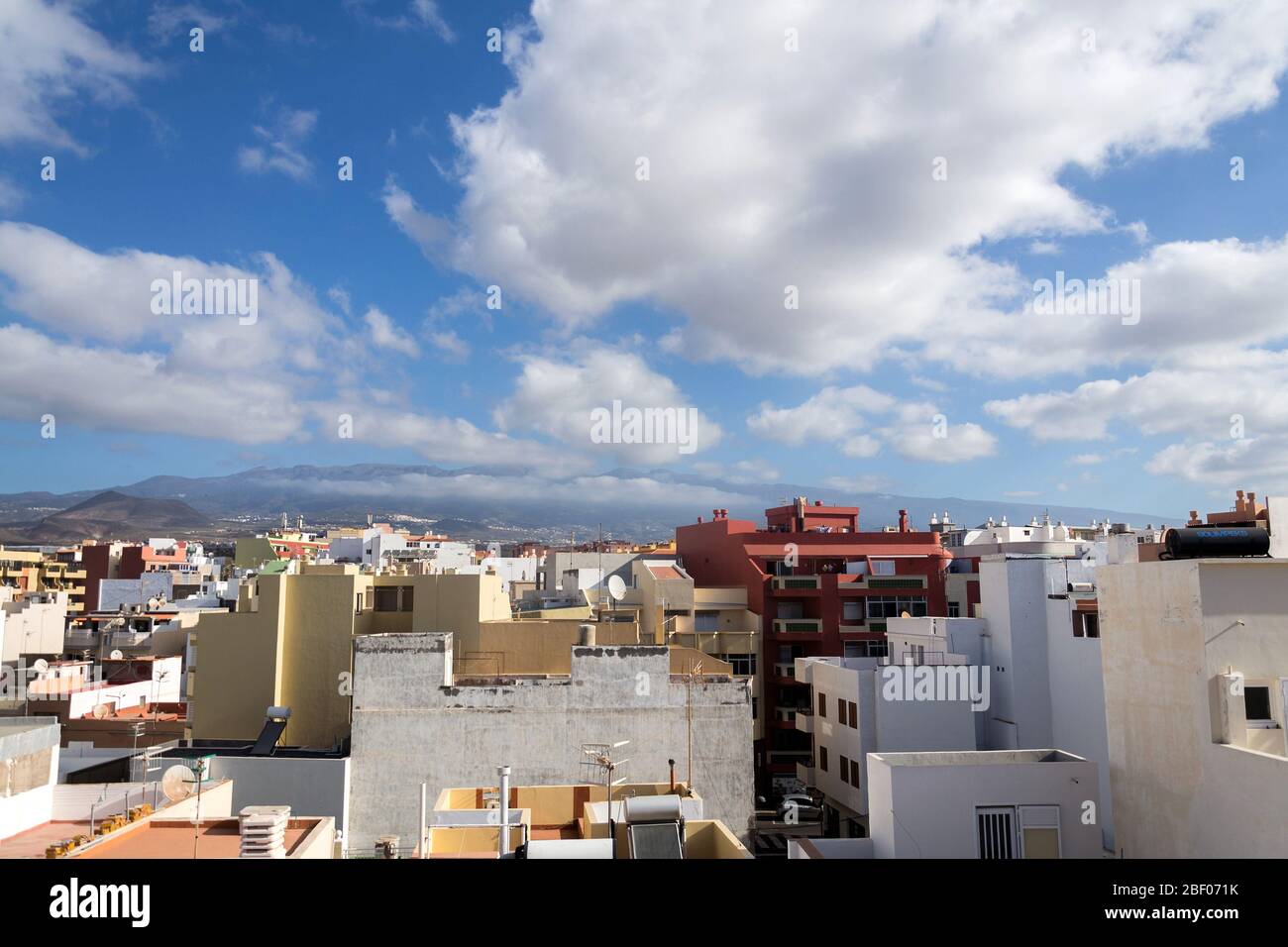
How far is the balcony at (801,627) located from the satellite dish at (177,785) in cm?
2322

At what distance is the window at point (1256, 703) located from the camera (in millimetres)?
8744

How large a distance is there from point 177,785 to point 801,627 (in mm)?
24087

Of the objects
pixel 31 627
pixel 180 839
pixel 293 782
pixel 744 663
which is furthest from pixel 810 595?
pixel 31 627

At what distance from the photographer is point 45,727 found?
43.1 ft

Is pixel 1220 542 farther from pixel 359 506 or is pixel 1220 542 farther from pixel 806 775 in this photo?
pixel 359 506

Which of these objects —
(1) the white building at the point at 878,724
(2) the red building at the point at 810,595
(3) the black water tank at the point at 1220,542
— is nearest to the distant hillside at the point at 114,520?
(2) the red building at the point at 810,595

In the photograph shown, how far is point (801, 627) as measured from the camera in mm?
33250

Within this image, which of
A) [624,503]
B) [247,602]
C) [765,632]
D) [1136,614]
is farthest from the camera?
[624,503]

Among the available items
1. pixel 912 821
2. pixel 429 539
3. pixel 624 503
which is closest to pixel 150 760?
pixel 912 821

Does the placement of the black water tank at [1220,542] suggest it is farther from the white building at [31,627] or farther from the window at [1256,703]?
the white building at [31,627]

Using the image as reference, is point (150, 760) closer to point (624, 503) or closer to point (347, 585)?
point (347, 585)

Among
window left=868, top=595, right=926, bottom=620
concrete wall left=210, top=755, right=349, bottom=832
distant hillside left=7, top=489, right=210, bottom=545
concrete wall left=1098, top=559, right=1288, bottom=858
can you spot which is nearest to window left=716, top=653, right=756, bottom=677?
window left=868, top=595, right=926, bottom=620

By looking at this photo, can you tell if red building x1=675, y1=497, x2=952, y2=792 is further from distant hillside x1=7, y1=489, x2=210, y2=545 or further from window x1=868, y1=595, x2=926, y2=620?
distant hillside x1=7, y1=489, x2=210, y2=545
